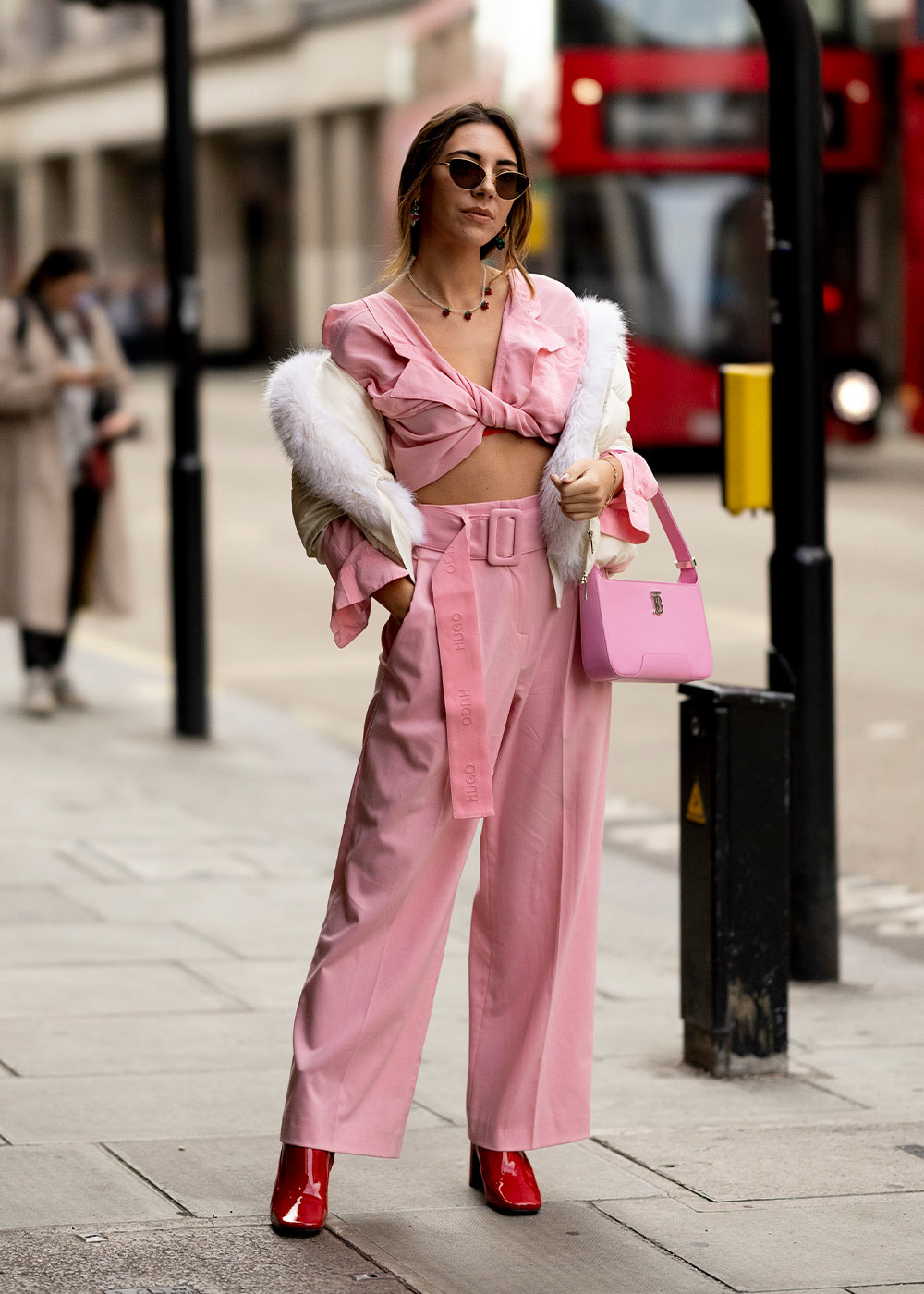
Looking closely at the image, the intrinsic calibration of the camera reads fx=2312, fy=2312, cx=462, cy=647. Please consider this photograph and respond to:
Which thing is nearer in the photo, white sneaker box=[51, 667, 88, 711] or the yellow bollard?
the yellow bollard

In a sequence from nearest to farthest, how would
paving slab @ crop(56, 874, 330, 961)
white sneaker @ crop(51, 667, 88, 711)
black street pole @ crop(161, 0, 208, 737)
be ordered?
paving slab @ crop(56, 874, 330, 961) < black street pole @ crop(161, 0, 208, 737) < white sneaker @ crop(51, 667, 88, 711)

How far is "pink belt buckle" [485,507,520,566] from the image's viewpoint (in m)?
3.63

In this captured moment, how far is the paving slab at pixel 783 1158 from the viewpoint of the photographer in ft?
12.8

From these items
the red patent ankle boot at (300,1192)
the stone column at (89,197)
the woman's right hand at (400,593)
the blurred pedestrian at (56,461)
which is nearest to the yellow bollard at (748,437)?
the woman's right hand at (400,593)

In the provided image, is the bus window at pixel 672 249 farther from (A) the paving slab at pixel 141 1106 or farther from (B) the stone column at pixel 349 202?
(B) the stone column at pixel 349 202

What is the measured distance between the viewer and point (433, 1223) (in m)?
3.73

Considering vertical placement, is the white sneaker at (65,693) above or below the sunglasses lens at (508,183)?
below

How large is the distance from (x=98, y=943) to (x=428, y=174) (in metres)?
2.68

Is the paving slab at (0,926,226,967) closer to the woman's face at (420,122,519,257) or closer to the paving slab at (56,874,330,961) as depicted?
the paving slab at (56,874,330,961)

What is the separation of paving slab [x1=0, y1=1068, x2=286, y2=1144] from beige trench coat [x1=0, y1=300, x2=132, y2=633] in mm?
4739

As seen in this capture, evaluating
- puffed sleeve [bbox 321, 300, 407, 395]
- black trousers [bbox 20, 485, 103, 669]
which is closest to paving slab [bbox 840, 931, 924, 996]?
puffed sleeve [bbox 321, 300, 407, 395]

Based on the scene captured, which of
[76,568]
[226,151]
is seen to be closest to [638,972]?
[76,568]

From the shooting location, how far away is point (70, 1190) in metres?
3.79

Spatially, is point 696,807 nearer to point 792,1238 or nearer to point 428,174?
point 792,1238
